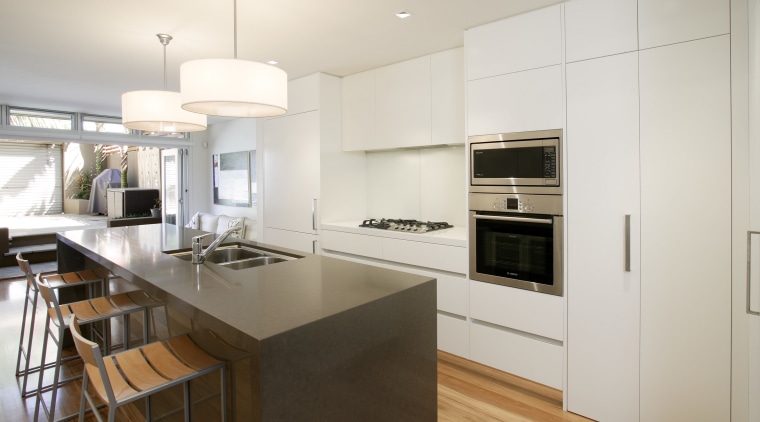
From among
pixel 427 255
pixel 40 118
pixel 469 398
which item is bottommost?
pixel 469 398

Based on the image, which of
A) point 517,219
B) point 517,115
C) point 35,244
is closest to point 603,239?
point 517,219

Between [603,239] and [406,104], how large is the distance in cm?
196

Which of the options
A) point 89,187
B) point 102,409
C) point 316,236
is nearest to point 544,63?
point 316,236

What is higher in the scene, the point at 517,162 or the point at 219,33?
the point at 219,33

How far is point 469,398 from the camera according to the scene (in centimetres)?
251

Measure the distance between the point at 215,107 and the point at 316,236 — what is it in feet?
6.55

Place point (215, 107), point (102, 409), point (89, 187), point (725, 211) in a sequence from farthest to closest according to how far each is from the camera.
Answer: point (89, 187) → point (102, 409) → point (215, 107) → point (725, 211)

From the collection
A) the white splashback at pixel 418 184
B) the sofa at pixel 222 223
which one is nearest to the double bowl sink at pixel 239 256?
the white splashback at pixel 418 184

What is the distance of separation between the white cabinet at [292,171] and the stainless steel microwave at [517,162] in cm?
171

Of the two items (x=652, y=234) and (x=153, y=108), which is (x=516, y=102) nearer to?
(x=652, y=234)

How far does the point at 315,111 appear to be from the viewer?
3959 mm

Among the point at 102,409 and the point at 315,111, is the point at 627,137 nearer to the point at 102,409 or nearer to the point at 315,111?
the point at 315,111

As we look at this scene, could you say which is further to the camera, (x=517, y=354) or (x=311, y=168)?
(x=311, y=168)

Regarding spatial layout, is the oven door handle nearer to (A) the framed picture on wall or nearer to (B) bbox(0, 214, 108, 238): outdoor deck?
(A) the framed picture on wall
